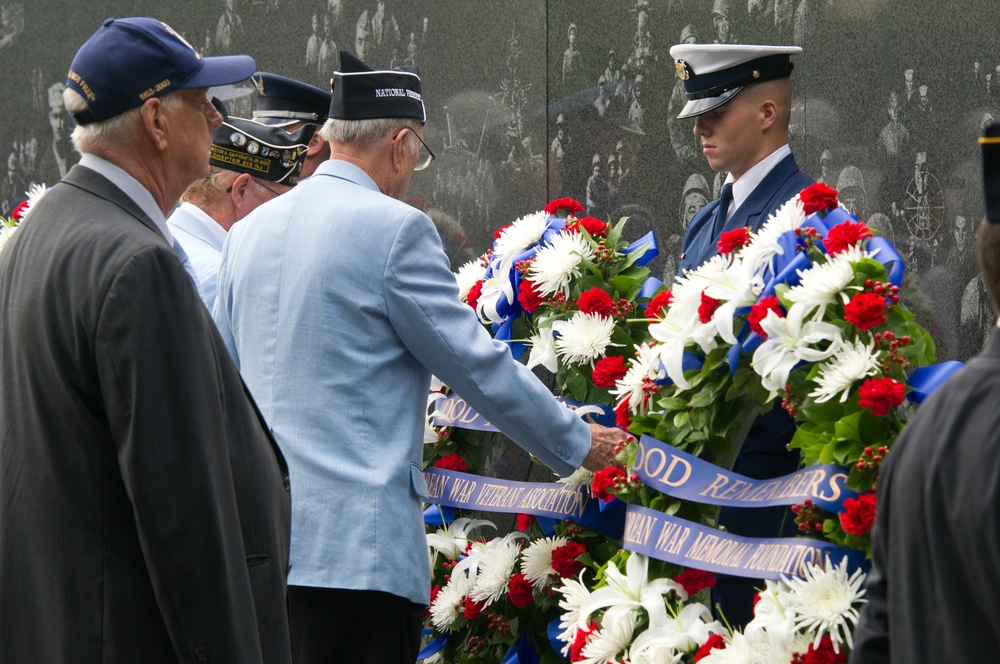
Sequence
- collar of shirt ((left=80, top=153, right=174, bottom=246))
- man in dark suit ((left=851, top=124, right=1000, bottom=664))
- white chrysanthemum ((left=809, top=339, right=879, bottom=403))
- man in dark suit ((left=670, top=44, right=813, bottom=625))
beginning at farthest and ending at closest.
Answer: man in dark suit ((left=670, top=44, right=813, bottom=625)) → white chrysanthemum ((left=809, top=339, right=879, bottom=403)) → collar of shirt ((left=80, top=153, right=174, bottom=246)) → man in dark suit ((left=851, top=124, right=1000, bottom=664))

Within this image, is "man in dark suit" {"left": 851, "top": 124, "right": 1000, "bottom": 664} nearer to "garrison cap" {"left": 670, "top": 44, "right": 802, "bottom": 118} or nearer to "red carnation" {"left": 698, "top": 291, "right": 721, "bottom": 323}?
"red carnation" {"left": 698, "top": 291, "right": 721, "bottom": 323}

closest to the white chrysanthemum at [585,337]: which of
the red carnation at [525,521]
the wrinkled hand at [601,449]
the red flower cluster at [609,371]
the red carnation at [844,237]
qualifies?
the red flower cluster at [609,371]

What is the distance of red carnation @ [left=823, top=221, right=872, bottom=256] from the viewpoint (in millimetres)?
3014

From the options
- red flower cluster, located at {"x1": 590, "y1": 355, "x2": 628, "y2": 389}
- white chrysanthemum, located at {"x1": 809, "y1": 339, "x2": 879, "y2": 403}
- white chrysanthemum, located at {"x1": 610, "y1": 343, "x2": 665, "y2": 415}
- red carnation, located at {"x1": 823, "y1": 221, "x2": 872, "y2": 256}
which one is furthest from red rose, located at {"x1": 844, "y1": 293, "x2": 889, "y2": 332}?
red flower cluster, located at {"x1": 590, "y1": 355, "x2": 628, "y2": 389}

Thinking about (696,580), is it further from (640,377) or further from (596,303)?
(596,303)

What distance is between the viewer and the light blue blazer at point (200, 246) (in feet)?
14.6

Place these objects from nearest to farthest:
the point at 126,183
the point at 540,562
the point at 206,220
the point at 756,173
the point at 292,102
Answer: the point at 126,183, the point at 540,562, the point at 756,173, the point at 206,220, the point at 292,102

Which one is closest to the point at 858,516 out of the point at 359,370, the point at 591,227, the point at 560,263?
the point at 359,370

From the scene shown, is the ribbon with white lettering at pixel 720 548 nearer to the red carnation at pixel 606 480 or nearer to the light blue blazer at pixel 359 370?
the red carnation at pixel 606 480

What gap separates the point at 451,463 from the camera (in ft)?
14.1

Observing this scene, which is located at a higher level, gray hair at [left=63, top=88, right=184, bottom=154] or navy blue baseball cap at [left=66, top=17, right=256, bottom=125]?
navy blue baseball cap at [left=66, top=17, right=256, bottom=125]

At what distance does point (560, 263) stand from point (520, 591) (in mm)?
1020

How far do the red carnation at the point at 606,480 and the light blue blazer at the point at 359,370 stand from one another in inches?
13.7

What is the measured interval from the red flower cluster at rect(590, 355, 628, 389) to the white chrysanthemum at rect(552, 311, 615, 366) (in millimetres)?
137
